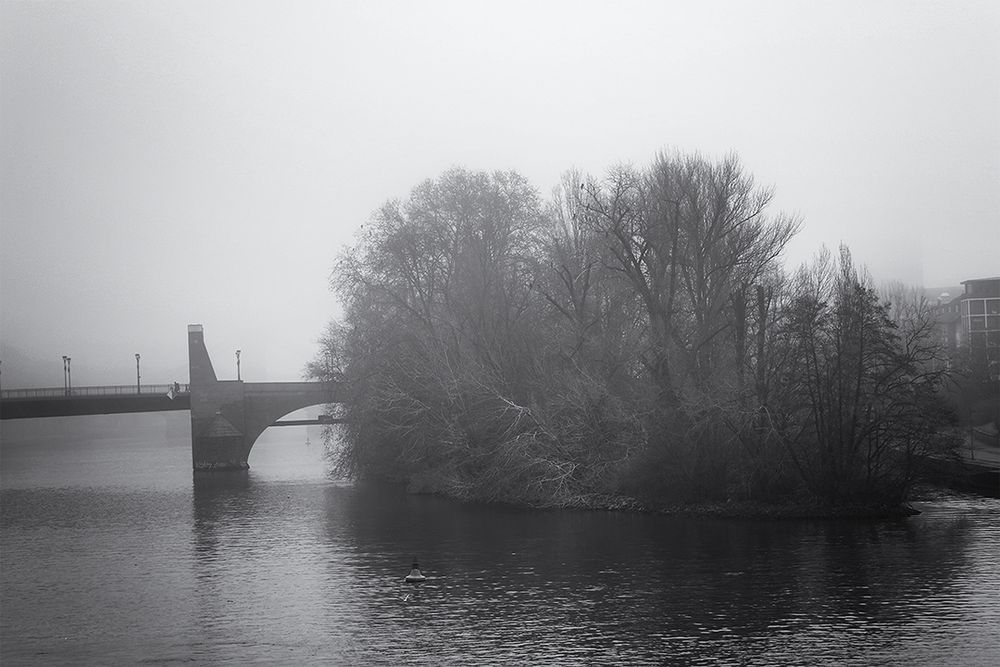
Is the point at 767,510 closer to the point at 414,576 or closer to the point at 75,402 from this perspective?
the point at 414,576

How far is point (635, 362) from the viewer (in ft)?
151

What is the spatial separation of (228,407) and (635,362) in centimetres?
4130

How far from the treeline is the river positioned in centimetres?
239

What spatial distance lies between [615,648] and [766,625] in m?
3.93

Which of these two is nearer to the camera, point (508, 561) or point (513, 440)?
point (508, 561)

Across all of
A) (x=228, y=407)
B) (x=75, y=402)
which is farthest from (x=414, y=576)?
(x=75, y=402)

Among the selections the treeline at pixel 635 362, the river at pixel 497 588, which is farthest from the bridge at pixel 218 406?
the river at pixel 497 588

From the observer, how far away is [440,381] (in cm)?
5022

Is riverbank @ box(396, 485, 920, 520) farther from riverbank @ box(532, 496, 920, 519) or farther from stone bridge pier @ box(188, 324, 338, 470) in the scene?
stone bridge pier @ box(188, 324, 338, 470)

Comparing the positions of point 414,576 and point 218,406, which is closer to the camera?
point 414,576

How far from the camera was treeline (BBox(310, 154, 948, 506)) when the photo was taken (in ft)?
131

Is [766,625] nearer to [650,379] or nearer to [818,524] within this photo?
[818,524]

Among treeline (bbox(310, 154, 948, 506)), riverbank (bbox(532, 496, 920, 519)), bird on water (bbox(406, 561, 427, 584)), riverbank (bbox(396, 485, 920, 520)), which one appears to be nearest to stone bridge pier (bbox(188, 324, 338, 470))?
treeline (bbox(310, 154, 948, 506))

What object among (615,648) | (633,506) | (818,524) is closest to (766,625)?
(615,648)
